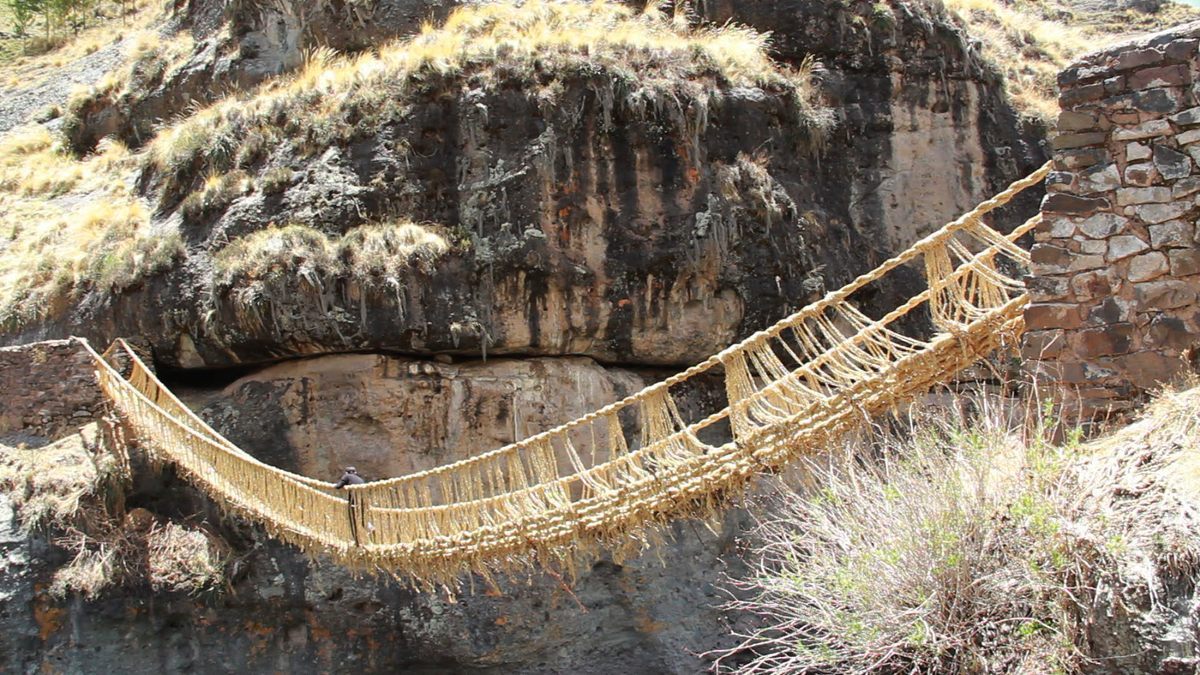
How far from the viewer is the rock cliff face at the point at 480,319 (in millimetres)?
10305

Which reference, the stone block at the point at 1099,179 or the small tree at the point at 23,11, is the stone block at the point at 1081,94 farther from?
the small tree at the point at 23,11

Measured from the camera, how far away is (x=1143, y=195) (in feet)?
16.8

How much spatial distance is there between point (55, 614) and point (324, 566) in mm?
2146

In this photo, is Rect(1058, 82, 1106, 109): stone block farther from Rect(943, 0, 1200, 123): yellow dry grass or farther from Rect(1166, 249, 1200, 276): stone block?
Rect(943, 0, 1200, 123): yellow dry grass

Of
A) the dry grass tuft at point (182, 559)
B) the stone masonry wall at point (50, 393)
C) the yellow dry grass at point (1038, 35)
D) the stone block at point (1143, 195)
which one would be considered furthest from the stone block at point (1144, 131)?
the stone masonry wall at point (50, 393)

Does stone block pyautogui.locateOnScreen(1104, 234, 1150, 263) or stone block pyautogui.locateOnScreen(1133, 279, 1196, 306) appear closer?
stone block pyautogui.locateOnScreen(1133, 279, 1196, 306)

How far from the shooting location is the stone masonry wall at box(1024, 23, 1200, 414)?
16.5 feet

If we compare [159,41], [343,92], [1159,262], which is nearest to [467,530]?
[1159,262]

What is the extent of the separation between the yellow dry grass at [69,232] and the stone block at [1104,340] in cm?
850

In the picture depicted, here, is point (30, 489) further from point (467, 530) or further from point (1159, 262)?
point (1159, 262)

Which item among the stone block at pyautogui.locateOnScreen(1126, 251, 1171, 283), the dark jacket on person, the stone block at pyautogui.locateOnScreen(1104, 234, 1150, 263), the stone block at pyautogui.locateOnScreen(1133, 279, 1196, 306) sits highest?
the stone block at pyautogui.locateOnScreen(1104, 234, 1150, 263)

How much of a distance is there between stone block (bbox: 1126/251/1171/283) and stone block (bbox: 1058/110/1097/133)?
62 cm

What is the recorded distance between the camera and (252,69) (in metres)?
14.3

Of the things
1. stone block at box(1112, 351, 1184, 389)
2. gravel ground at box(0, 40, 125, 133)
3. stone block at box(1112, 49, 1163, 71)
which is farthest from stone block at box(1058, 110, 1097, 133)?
gravel ground at box(0, 40, 125, 133)
